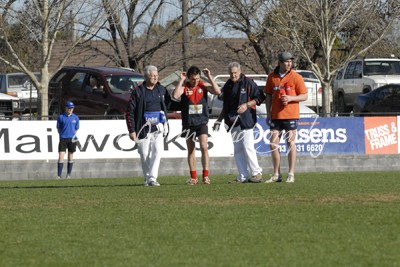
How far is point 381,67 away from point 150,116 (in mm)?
22837

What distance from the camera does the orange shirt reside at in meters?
16.3

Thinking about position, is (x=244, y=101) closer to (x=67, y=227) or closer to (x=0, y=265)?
(x=67, y=227)

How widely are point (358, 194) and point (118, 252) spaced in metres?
5.44

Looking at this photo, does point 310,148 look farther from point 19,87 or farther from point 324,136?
point 19,87

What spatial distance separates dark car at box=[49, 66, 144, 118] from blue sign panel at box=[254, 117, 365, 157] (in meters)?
4.00

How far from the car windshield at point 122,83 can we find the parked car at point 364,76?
1014 centimetres

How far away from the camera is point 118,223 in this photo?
420 inches

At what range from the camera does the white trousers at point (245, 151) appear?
55.4ft

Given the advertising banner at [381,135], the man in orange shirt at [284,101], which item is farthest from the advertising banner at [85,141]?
the man in orange shirt at [284,101]

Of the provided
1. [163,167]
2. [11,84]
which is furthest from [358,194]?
[11,84]

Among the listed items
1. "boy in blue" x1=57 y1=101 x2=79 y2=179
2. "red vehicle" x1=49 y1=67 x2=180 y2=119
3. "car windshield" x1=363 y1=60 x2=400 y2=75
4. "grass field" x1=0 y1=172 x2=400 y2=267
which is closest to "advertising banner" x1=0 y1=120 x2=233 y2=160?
"boy in blue" x1=57 y1=101 x2=79 y2=179

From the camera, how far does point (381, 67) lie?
124 ft

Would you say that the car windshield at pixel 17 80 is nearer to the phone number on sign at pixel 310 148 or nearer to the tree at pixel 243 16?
the tree at pixel 243 16

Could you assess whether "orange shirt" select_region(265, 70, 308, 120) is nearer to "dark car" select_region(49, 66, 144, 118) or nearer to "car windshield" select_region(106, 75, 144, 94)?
"dark car" select_region(49, 66, 144, 118)
